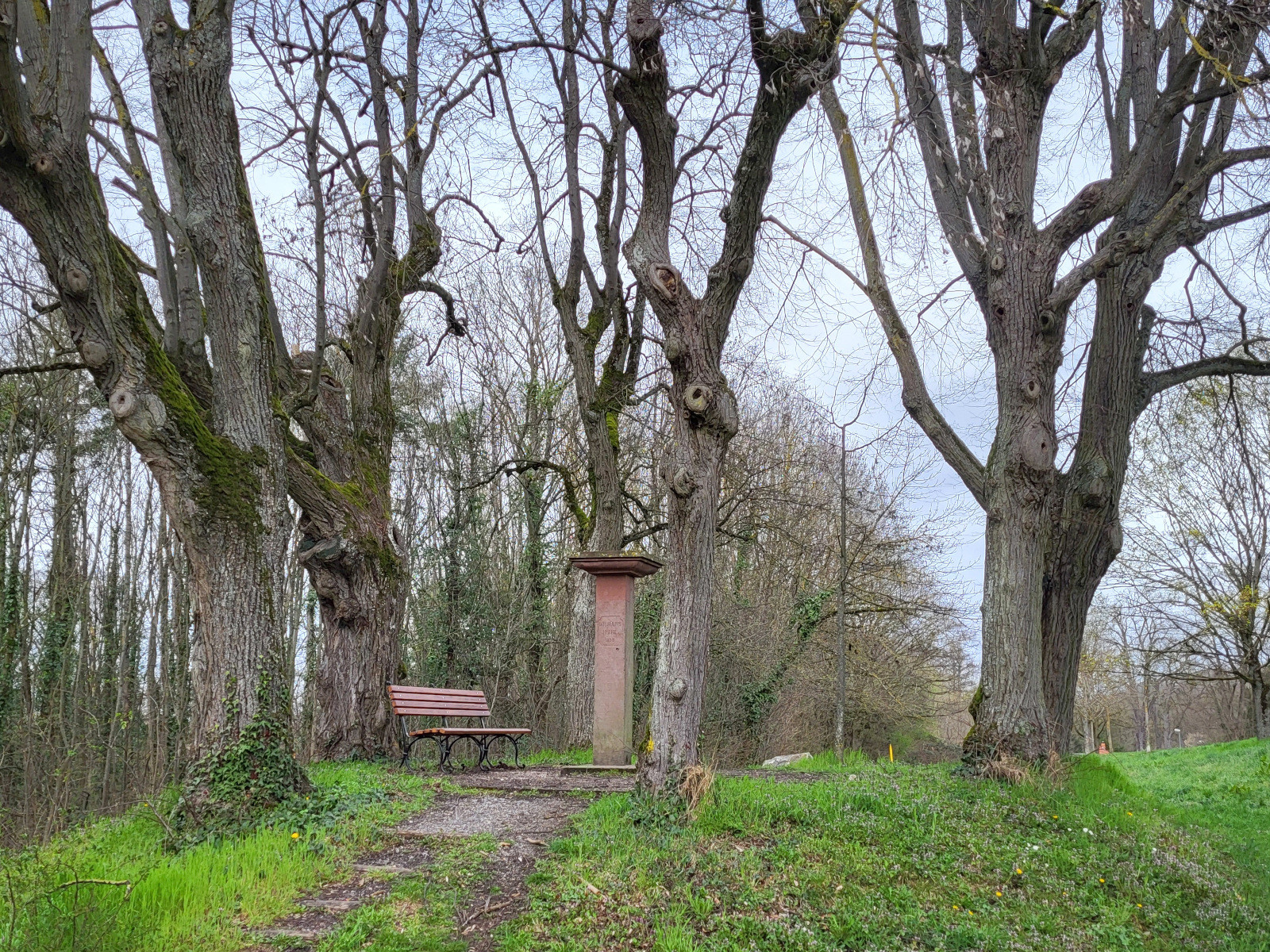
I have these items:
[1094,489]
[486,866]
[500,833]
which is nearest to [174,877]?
[486,866]

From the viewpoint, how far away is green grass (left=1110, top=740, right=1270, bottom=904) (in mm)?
7980

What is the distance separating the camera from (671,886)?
5.07 metres

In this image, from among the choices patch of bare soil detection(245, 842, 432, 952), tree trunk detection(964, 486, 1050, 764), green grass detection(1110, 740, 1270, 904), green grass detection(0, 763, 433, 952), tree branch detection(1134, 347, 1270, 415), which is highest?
tree branch detection(1134, 347, 1270, 415)

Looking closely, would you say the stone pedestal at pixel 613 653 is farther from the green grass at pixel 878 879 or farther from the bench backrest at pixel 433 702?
the green grass at pixel 878 879

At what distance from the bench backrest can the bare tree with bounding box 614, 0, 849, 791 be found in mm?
3993

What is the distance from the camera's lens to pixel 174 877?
15.1ft

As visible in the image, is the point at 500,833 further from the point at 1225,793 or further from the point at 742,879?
the point at 1225,793

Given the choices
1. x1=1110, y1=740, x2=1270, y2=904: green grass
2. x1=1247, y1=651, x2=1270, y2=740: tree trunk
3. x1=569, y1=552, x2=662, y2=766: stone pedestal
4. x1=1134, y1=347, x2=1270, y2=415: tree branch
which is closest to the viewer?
x1=1110, y1=740, x2=1270, y2=904: green grass

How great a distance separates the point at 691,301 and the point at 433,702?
5.73 metres

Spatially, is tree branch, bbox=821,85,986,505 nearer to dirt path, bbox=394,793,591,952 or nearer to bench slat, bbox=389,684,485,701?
dirt path, bbox=394,793,591,952

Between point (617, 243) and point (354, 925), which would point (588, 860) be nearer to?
point (354, 925)

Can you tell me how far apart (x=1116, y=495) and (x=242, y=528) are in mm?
8458

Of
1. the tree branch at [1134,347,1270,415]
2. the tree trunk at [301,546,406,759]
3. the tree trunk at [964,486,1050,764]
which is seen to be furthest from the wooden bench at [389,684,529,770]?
the tree branch at [1134,347,1270,415]

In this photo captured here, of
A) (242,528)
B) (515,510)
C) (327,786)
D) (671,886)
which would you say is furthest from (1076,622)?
(515,510)
